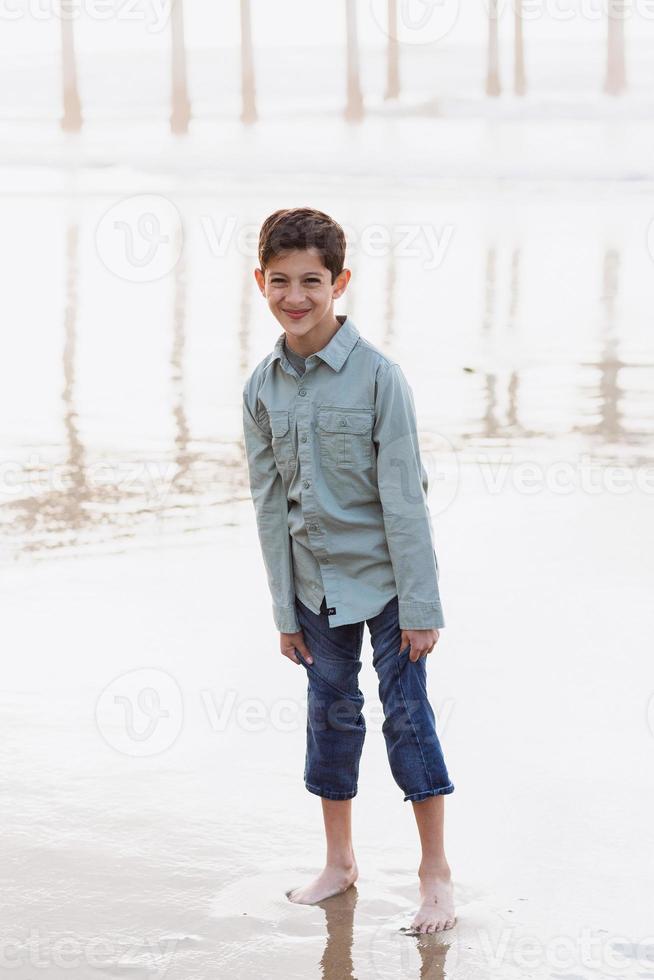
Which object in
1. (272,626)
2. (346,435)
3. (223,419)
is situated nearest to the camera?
(346,435)

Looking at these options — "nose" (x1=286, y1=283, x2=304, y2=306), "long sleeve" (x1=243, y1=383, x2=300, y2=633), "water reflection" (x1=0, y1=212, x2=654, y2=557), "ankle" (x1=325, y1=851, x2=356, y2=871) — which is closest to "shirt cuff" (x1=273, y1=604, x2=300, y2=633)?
"long sleeve" (x1=243, y1=383, x2=300, y2=633)

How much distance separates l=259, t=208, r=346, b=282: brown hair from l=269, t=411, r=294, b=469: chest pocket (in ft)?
0.99

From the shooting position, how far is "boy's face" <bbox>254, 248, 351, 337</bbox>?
2.95 metres

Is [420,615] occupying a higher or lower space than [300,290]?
lower

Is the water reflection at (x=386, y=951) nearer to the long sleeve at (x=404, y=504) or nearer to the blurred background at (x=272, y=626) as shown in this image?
the blurred background at (x=272, y=626)

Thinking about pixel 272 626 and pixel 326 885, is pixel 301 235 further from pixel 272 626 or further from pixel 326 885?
pixel 272 626

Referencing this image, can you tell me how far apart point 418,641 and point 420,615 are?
0.06 m

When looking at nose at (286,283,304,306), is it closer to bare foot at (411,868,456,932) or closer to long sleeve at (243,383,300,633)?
long sleeve at (243,383,300,633)

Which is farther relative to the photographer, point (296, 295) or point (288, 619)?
point (288, 619)

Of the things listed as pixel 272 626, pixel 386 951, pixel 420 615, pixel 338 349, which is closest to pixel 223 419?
pixel 272 626

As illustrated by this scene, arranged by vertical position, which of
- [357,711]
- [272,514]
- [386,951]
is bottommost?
[386,951]

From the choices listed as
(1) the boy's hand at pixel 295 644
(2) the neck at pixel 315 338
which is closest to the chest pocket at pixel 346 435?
(2) the neck at pixel 315 338

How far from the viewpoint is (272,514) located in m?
3.07

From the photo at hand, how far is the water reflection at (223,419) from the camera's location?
228 inches
